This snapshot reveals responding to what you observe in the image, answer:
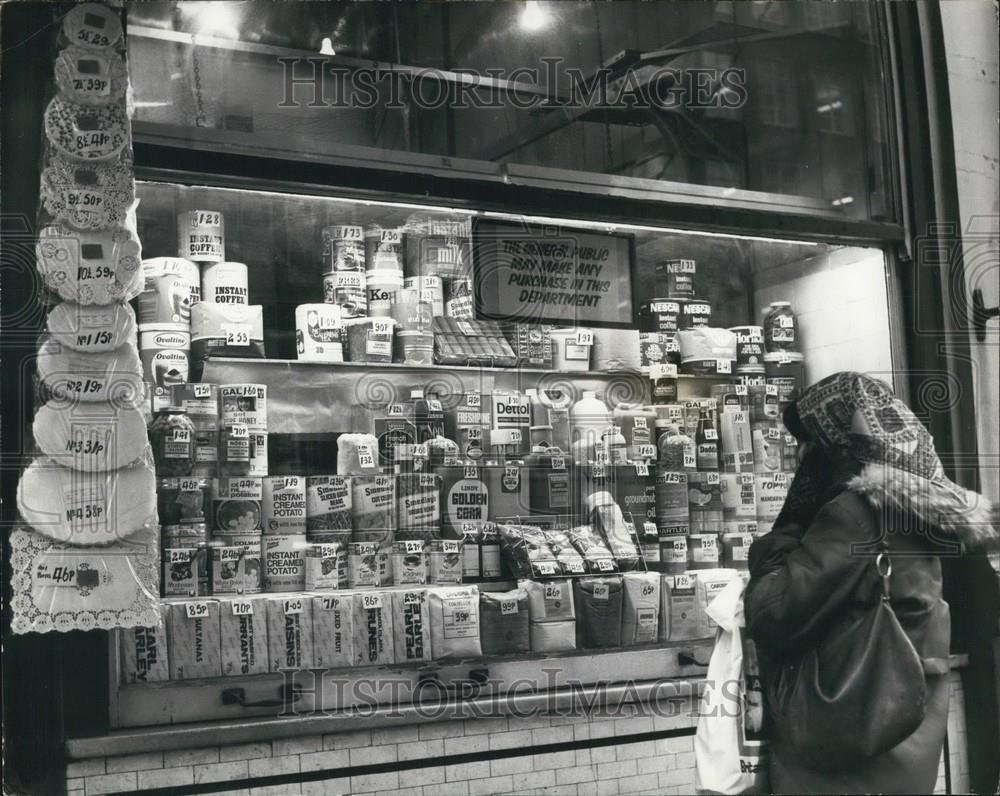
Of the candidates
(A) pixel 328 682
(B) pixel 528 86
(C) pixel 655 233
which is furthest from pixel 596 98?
(A) pixel 328 682

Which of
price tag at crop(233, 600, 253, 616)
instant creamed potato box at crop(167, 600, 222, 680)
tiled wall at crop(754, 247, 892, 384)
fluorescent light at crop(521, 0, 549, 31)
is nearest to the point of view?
instant creamed potato box at crop(167, 600, 222, 680)

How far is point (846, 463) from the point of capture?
3.45 metres

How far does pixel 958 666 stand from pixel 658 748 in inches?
63.1

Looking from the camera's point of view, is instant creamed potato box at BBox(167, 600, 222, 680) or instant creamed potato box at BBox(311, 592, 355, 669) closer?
instant creamed potato box at BBox(167, 600, 222, 680)

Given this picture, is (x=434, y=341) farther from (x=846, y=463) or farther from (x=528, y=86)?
(x=846, y=463)

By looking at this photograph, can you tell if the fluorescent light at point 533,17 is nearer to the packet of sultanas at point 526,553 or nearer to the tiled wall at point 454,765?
the packet of sultanas at point 526,553

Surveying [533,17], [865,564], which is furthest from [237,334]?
[865,564]

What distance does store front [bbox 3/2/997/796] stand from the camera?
13.6 ft

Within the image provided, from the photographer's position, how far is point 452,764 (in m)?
4.54

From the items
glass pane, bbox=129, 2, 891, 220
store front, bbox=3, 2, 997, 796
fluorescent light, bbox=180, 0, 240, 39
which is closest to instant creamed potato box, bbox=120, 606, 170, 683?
store front, bbox=3, 2, 997, 796

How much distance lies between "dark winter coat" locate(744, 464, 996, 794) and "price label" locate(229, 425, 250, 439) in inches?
86.6

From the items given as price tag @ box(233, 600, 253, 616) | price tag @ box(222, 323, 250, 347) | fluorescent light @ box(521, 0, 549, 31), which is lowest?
price tag @ box(233, 600, 253, 616)

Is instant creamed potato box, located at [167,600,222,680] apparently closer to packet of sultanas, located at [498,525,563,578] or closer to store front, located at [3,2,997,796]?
store front, located at [3,2,997,796]

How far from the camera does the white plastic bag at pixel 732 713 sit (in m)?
3.56
